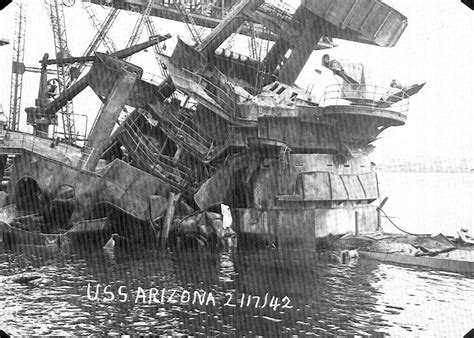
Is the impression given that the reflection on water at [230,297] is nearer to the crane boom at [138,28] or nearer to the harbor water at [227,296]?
the harbor water at [227,296]

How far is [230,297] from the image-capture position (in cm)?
1379

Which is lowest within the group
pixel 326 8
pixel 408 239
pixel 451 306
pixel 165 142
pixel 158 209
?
pixel 451 306

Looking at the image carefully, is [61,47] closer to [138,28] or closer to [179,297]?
[138,28]

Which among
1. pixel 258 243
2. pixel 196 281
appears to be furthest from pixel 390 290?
pixel 258 243

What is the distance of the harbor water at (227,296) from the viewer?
1148cm

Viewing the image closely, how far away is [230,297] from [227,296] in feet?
0.55

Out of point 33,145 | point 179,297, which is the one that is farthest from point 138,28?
point 179,297

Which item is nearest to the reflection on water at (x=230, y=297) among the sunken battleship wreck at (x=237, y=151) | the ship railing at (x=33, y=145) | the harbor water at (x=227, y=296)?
the harbor water at (x=227, y=296)

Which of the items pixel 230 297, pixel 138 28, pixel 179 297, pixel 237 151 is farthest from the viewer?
pixel 138 28

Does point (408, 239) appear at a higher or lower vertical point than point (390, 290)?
higher

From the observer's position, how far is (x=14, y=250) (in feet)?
66.0

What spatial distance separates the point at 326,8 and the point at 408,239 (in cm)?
1068

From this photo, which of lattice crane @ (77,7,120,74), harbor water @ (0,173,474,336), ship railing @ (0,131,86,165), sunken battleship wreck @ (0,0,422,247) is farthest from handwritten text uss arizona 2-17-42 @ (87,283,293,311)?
lattice crane @ (77,7,120,74)

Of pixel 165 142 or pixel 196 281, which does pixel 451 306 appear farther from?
pixel 165 142
